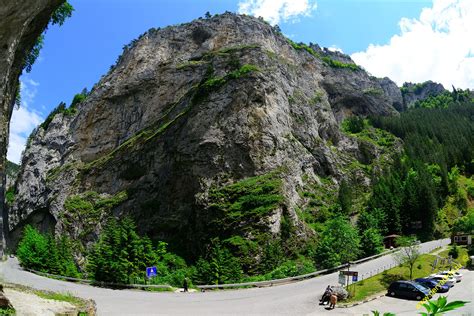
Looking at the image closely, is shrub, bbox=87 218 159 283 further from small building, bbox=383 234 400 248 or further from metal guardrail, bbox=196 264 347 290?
small building, bbox=383 234 400 248

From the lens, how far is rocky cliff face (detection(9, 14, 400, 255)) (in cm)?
5781

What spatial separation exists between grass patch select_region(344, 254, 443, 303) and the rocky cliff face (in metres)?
16.7

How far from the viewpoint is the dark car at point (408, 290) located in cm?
2672

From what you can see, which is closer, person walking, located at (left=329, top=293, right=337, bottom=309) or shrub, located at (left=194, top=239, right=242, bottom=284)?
person walking, located at (left=329, top=293, right=337, bottom=309)

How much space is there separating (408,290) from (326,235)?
711 inches

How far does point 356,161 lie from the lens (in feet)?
301

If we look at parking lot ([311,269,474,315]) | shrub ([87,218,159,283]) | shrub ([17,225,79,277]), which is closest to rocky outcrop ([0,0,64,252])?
parking lot ([311,269,474,315])

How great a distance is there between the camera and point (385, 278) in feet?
107

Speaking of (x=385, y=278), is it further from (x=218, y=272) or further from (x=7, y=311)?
(x=7, y=311)

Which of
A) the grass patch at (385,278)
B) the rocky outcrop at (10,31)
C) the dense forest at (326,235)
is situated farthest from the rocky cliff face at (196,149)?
the rocky outcrop at (10,31)

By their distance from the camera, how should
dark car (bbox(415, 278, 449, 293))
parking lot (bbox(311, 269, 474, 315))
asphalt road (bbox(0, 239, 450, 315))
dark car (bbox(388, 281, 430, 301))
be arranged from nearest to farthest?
1. asphalt road (bbox(0, 239, 450, 315))
2. parking lot (bbox(311, 269, 474, 315))
3. dark car (bbox(388, 281, 430, 301))
4. dark car (bbox(415, 278, 449, 293))

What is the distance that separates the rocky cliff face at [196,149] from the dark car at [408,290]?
73.1 feet

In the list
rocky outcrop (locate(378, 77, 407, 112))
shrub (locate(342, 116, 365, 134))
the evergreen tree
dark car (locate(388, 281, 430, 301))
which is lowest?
dark car (locate(388, 281, 430, 301))

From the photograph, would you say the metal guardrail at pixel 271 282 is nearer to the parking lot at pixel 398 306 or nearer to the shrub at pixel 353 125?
the parking lot at pixel 398 306
